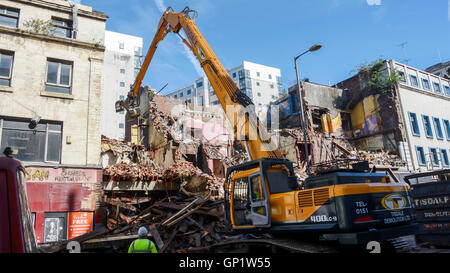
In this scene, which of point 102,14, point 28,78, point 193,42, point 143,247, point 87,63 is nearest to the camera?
point 143,247

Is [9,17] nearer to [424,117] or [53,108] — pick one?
[53,108]

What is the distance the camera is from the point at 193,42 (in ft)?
45.0

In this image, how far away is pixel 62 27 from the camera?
16328 millimetres

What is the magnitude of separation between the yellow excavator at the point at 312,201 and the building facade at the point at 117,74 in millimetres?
48326

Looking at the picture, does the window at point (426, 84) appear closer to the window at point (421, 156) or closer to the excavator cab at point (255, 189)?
the window at point (421, 156)

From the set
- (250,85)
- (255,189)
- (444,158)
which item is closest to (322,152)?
(444,158)

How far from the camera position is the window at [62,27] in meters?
16.1

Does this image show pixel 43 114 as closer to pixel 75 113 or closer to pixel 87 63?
pixel 75 113

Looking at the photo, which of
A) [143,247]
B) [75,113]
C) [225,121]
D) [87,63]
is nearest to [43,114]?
[75,113]

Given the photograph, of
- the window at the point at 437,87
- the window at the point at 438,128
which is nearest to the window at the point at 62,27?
the window at the point at 438,128

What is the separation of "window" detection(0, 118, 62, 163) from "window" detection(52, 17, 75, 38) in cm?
511

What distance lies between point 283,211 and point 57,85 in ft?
43.0

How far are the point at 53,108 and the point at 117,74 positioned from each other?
49590mm

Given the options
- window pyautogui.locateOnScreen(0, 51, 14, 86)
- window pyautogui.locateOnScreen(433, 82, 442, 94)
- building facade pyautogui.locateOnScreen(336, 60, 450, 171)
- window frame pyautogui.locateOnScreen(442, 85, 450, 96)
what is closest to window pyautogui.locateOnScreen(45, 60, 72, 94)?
window pyautogui.locateOnScreen(0, 51, 14, 86)
